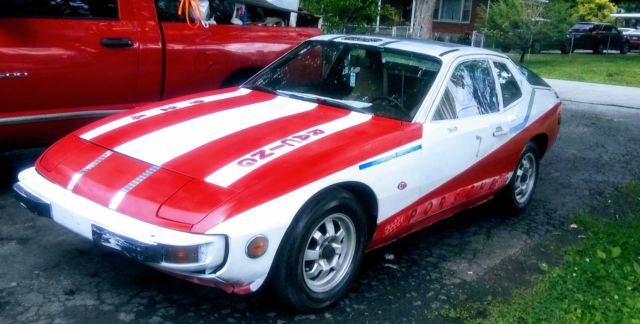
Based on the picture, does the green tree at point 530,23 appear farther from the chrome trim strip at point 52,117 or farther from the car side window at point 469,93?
the chrome trim strip at point 52,117

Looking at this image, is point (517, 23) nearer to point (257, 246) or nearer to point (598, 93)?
point (598, 93)

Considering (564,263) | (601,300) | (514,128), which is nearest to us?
(601,300)

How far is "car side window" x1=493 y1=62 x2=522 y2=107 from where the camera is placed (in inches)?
Answer: 203

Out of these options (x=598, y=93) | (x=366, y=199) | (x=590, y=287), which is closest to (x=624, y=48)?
(x=598, y=93)

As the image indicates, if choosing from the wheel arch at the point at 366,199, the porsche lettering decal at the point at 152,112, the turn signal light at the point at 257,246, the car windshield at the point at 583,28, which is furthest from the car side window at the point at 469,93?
the car windshield at the point at 583,28

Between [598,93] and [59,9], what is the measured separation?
482 inches

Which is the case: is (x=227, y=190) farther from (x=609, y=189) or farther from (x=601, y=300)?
(x=609, y=189)

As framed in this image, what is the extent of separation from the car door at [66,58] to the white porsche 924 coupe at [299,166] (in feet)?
3.77

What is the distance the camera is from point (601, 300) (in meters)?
3.81

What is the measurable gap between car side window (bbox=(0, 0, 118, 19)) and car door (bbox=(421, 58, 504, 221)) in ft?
9.29

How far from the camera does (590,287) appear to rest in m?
4.01

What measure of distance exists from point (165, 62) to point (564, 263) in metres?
3.58

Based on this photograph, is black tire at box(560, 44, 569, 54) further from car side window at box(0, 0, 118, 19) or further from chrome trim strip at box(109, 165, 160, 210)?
chrome trim strip at box(109, 165, 160, 210)

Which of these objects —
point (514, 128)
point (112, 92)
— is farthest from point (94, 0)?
point (514, 128)
